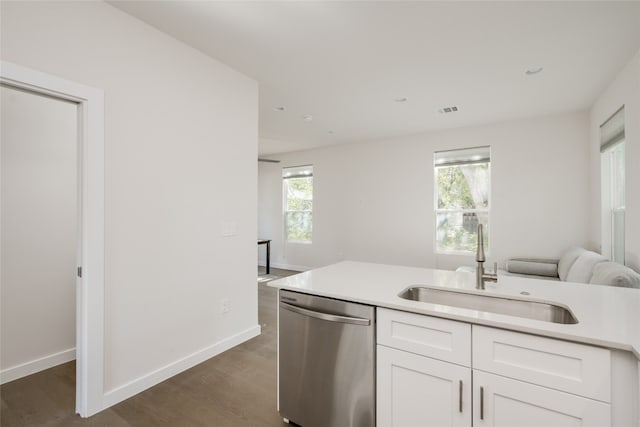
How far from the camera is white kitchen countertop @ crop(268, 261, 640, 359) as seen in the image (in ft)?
3.56

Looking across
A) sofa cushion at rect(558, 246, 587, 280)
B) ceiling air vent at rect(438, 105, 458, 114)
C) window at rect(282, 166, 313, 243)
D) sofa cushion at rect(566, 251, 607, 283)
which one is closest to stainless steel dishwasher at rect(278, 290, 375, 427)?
sofa cushion at rect(566, 251, 607, 283)

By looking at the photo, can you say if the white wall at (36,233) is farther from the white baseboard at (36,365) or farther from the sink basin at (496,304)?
the sink basin at (496,304)

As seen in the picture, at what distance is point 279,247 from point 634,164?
19.0 ft

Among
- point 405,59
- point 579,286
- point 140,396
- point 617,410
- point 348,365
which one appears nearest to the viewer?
point 617,410

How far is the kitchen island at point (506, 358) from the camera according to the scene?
1036 mm

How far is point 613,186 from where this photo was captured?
130 inches

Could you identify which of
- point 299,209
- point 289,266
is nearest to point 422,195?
point 299,209

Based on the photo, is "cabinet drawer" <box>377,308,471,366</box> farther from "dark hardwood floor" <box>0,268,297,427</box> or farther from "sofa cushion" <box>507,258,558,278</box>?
"sofa cushion" <box>507,258,558,278</box>

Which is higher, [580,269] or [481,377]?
[580,269]

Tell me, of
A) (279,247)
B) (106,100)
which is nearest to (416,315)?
(106,100)

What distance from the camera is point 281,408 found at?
5.88ft

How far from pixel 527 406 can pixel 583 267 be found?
256cm

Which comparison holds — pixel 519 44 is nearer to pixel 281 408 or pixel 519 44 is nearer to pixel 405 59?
pixel 405 59

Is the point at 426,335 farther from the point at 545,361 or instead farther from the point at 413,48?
the point at 413,48
